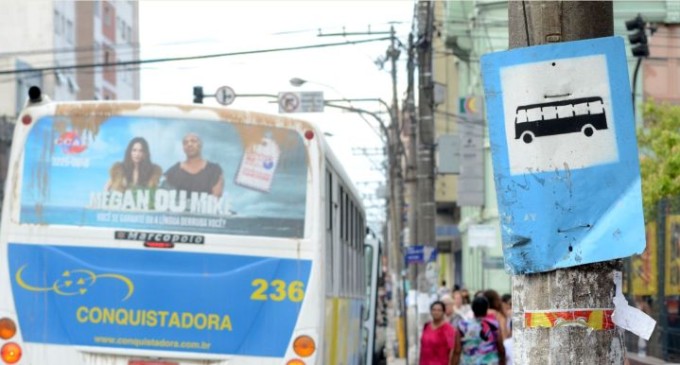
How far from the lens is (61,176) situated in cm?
985

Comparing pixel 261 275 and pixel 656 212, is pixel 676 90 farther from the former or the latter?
pixel 261 275

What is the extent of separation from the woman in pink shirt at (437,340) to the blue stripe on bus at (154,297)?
5.33 metres

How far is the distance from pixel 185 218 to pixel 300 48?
18.9 m

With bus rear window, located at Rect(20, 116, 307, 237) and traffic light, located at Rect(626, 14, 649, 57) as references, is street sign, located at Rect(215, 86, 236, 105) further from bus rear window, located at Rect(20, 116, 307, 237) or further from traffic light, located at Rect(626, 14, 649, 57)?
bus rear window, located at Rect(20, 116, 307, 237)

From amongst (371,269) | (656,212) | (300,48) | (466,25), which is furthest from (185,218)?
(466,25)

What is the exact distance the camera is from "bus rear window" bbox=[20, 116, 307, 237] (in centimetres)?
979

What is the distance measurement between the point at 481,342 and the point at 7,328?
5.18m

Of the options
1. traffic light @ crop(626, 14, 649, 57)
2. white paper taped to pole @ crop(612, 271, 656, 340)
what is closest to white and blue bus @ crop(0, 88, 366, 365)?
white paper taped to pole @ crop(612, 271, 656, 340)

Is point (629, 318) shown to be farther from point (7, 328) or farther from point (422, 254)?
point (422, 254)

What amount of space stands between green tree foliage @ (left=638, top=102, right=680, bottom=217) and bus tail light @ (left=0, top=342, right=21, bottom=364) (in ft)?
47.7

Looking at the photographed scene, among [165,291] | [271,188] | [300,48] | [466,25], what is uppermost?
[466,25]

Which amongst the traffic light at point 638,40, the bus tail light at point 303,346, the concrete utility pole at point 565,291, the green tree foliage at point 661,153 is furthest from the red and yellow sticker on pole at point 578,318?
the traffic light at point 638,40

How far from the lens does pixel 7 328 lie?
31.7 ft

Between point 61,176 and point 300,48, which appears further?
point 300,48
